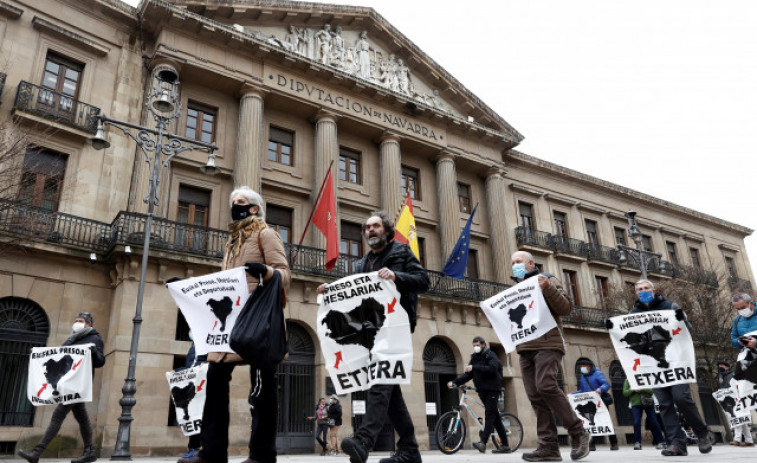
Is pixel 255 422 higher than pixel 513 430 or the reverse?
higher

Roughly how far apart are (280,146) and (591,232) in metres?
19.9

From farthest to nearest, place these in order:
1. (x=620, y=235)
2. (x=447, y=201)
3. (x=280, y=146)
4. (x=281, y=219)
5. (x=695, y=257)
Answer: (x=695, y=257) < (x=620, y=235) < (x=447, y=201) < (x=280, y=146) < (x=281, y=219)

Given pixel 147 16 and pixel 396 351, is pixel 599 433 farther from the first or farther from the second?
pixel 147 16

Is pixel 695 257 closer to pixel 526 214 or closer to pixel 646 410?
pixel 526 214

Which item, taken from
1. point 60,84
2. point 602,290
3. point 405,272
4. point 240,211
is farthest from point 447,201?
point 240,211

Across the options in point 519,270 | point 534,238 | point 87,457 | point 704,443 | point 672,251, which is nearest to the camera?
point 519,270

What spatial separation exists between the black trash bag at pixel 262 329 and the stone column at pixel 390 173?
1805 cm

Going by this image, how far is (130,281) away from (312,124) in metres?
10.3

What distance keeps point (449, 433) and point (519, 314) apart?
4.76m

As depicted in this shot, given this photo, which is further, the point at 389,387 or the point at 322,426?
the point at 322,426

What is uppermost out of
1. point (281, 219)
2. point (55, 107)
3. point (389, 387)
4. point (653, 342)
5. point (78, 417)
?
point (55, 107)

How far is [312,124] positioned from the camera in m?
22.5

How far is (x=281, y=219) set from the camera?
801 inches

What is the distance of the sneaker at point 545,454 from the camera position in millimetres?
5524
